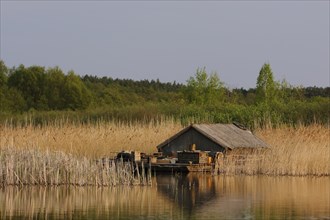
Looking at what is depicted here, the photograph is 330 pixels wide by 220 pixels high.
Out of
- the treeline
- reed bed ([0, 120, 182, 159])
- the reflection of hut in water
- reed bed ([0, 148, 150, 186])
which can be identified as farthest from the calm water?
the treeline

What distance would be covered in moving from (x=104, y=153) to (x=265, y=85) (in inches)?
1244

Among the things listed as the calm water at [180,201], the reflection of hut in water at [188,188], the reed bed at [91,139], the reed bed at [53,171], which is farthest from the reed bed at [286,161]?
the reed bed at [53,171]

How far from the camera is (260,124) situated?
1328 inches

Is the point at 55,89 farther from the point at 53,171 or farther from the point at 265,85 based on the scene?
the point at 53,171

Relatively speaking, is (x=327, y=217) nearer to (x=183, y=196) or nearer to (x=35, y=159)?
(x=183, y=196)

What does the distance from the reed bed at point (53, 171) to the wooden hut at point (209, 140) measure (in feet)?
17.1

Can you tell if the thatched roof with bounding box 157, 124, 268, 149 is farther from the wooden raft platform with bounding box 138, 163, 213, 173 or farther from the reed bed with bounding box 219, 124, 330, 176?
the wooden raft platform with bounding box 138, 163, 213, 173

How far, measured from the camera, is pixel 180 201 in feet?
63.5

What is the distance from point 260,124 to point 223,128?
6.73 metres

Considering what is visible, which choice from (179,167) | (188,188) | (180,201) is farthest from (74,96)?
(180,201)

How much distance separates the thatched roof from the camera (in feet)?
85.9

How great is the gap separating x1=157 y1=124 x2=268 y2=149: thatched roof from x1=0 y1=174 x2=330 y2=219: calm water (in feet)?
8.27

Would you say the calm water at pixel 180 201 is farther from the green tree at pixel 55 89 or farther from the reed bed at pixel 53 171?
the green tree at pixel 55 89

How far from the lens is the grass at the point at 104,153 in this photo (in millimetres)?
21234
